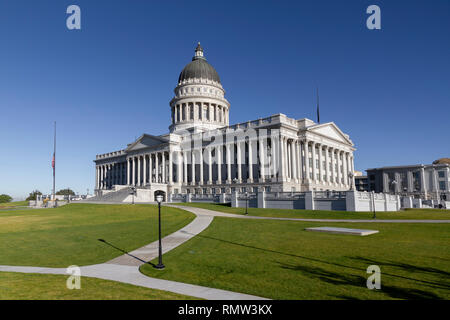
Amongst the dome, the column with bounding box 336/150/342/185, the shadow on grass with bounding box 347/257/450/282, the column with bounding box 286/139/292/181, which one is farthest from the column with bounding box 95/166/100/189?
the shadow on grass with bounding box 347/257/450/282

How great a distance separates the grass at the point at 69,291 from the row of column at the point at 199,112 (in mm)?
89864

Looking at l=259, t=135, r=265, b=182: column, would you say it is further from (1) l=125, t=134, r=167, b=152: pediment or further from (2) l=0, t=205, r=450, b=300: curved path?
(2) l=0, t=205, r=450, b=300: curved path

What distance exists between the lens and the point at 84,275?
1216cm

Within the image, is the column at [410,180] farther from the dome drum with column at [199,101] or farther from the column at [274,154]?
the column at [274,154]

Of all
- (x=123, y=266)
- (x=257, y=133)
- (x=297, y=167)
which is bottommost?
(x=123, y=266)

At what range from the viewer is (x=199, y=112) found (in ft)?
334

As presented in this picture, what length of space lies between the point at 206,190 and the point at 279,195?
38.1m

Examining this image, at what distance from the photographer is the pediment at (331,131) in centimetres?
7668

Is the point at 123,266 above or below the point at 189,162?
below

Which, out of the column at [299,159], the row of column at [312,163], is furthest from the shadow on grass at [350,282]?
the column at [299,159]
